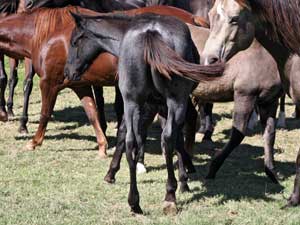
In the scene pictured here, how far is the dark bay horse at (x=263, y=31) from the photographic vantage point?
5430 millimetres

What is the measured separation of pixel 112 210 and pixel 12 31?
374 centimetres

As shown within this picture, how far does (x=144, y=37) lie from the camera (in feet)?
18.4

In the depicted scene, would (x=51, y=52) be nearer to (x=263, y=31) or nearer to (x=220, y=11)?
(x=220, y=11)

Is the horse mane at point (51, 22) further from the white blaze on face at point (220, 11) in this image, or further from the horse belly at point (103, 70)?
the white blaze on face at point (220, 11)

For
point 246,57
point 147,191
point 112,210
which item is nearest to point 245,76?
point 246,57

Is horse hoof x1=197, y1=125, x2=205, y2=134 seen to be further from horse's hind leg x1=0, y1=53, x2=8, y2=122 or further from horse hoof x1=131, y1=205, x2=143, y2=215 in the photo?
horse hoof x1=131, y1=205, x2=143, y2=215

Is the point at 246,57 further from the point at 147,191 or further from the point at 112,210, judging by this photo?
the point at 112,210

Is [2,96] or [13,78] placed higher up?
[13,78]

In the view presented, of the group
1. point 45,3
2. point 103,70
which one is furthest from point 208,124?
point 45,3

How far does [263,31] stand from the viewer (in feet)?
18.8

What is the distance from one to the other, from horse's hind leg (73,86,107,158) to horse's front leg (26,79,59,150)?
0.39m

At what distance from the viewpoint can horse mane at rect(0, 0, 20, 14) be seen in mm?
10008

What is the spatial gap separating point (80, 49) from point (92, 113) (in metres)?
2.27

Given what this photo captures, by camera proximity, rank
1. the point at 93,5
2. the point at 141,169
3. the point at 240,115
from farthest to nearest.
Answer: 1. the point at 93,5
2. the point at 141,169
3. the point at 240,115
